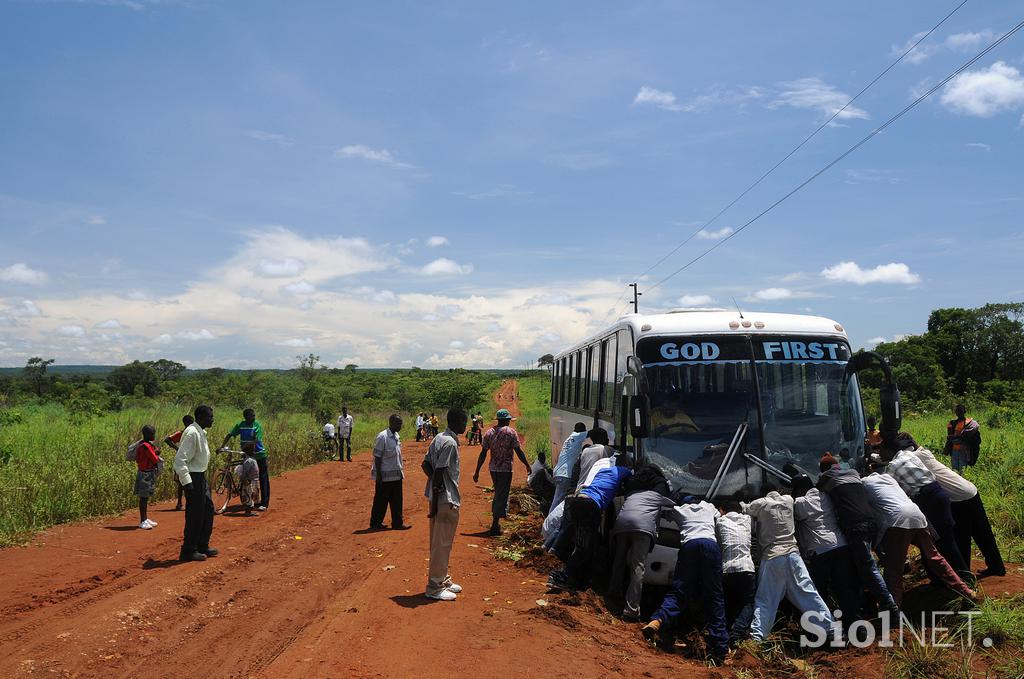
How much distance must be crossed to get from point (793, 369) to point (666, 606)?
3149mm

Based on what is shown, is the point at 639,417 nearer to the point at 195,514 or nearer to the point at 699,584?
the point at 699,584

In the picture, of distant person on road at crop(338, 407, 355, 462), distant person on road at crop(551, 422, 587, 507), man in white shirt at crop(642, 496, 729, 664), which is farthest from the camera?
distant person on road at crop(338, 407, 355, 462)

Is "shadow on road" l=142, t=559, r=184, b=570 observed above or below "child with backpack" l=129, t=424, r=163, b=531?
below

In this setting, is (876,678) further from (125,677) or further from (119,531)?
(119,531)

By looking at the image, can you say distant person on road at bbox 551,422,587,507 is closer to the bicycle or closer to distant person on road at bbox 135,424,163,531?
the bicycle

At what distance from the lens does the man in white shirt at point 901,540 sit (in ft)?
22.1

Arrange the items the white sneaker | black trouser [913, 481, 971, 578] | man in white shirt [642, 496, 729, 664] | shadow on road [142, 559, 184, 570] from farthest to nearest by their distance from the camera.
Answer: shadow on road [142, 559, 184, 570], the white sneaker, black trouser [913, 481, 971, 578], man in white shirt [642, 496, 729, 664]

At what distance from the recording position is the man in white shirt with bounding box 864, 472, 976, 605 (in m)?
6.73

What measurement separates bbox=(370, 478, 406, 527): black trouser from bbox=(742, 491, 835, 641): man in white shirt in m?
6.56

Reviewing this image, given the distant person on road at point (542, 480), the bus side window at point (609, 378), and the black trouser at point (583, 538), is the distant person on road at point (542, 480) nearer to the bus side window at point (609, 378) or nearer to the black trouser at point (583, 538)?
the bus side window at point (609, 378)

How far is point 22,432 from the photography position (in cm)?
1700

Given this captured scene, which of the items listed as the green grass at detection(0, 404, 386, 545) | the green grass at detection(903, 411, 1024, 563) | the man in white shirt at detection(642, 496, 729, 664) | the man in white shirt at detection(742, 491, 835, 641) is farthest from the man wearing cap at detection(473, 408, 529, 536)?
the green grass at detection(0, 404, 386, 545)

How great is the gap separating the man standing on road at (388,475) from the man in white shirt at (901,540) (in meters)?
7.00

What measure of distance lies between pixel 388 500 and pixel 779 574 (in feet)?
23.4
